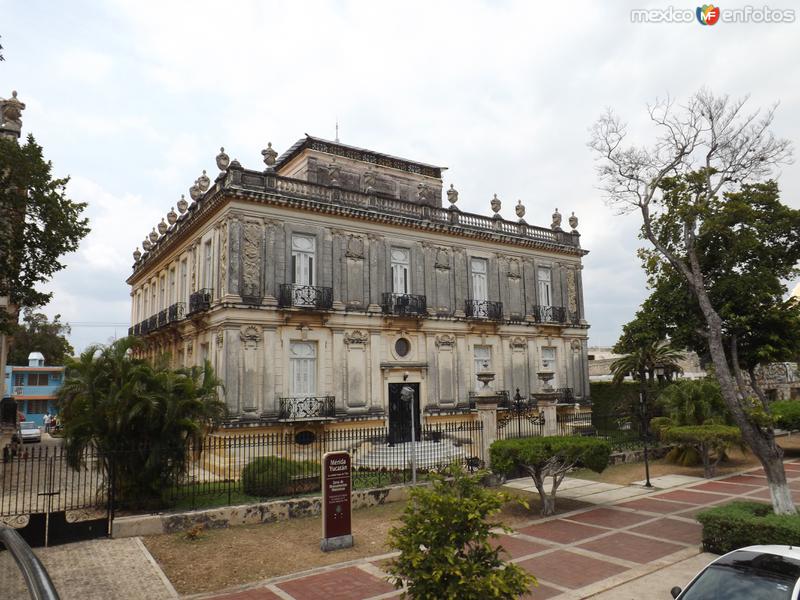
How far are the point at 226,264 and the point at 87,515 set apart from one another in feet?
31.8

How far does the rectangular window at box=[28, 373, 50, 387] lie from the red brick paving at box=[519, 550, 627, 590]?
5720 cm

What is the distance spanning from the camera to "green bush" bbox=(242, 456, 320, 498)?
45.5 feet

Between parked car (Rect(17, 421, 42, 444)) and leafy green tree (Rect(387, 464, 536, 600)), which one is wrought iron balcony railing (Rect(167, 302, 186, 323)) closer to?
parked car (Rect(17, 421, 42, 444))

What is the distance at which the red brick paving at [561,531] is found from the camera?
11172mm

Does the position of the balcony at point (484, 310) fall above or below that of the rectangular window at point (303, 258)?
below

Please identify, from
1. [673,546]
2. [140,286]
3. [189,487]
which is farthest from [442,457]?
[140,286]

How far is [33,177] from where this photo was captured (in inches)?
543

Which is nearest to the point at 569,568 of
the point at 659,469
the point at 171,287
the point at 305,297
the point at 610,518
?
the point at 610,518

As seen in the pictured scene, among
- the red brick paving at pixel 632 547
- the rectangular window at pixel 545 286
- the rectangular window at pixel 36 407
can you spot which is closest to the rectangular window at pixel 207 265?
the rectangular window at pixel 545 286

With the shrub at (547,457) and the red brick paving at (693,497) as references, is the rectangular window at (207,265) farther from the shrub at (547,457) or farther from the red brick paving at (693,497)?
the red brick paving at (693,497)

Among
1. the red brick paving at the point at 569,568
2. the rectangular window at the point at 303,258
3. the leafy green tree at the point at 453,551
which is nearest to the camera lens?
the leafy green tree at the point at 453,551

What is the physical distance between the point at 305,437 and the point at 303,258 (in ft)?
22.4

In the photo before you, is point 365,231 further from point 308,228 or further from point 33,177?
point 33,177

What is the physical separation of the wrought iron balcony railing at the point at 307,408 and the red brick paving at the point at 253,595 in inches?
444
